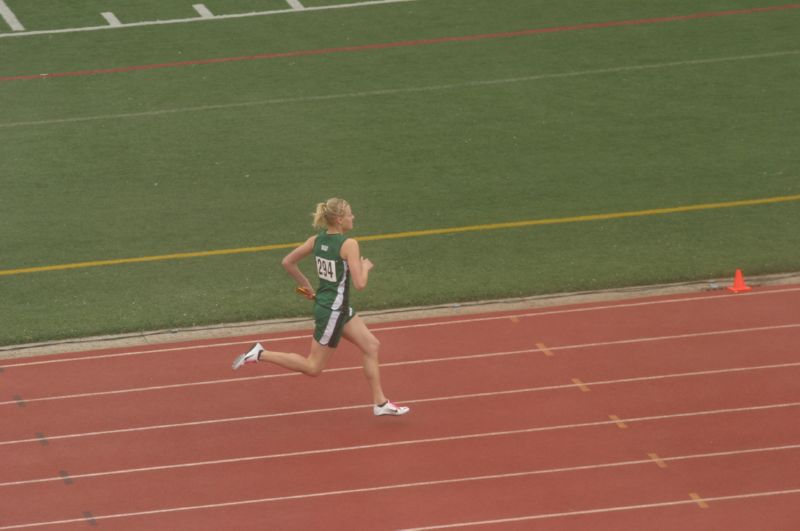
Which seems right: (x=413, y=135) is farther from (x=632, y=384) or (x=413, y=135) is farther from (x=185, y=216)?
(x=632, y=384)

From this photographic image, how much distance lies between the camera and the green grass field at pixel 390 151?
46.0ft

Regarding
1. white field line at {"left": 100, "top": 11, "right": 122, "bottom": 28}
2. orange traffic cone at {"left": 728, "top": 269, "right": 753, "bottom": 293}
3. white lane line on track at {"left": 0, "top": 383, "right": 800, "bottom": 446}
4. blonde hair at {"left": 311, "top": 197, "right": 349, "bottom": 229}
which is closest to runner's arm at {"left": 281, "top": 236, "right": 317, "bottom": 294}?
blonde hair at {"left": 311, "top": 197, "right": 349, "bottom": 229}

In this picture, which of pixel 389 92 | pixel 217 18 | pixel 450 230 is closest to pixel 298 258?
pixel 450 230

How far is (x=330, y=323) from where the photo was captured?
10898 mm

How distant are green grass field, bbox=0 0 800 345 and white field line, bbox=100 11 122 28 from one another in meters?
0.17

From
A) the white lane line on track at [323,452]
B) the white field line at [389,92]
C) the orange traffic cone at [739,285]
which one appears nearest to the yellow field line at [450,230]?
the orange traffic cone at [739,285]

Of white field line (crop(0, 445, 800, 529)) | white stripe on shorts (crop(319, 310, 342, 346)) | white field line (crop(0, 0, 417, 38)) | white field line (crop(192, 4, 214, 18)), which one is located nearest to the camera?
white field line (crop(0, 445, 800, 529))

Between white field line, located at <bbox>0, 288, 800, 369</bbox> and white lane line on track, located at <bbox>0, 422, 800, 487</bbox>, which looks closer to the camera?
white lane line on track, located at <bbox>0, 422, 800, 487</bbox>

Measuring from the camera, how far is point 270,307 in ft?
43.8

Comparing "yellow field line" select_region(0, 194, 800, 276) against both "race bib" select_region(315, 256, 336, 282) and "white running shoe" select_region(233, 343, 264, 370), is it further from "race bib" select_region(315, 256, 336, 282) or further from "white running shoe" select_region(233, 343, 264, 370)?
"race bib" select_region(315, 256, 336, 282)

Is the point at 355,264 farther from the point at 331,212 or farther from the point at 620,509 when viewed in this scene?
the point at 620,509

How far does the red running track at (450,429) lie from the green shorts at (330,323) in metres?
0.64

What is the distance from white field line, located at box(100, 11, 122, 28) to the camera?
2261cm

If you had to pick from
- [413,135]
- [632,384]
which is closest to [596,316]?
[632,384]
